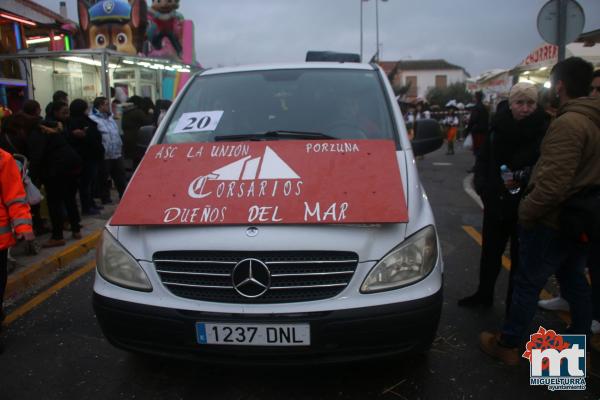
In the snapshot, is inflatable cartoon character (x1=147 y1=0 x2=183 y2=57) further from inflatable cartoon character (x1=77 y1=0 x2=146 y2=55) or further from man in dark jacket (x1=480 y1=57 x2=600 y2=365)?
man in dark jacket (x1=480 y1=57 x2=600 y2=365)

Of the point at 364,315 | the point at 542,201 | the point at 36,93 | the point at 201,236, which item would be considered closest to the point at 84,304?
the point at 201,236

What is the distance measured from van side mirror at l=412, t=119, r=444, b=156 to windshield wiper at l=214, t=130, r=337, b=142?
0.75 meters

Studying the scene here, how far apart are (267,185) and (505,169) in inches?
65.5

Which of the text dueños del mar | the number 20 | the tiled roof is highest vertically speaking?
the tiled roof

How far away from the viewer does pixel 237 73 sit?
12.7 ft

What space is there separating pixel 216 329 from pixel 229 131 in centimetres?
147

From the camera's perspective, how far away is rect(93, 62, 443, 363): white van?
90.6 inches

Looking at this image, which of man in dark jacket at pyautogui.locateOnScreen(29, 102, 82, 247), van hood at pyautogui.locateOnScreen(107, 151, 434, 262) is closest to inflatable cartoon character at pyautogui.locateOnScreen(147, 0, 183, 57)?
man in dark jacket at pyautogui.locateOnScreen(29, 102, 82, 247)

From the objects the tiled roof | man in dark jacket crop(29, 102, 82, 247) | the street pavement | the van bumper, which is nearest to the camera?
the van bumper

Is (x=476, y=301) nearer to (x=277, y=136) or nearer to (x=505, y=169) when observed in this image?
(x=505, y=169)

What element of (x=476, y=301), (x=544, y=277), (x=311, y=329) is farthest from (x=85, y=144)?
(x=544, y=277)

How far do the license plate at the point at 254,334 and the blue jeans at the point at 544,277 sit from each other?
54.3 inches

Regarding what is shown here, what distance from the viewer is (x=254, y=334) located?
7.54 ft

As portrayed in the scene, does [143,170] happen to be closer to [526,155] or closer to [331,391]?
[331,391]
